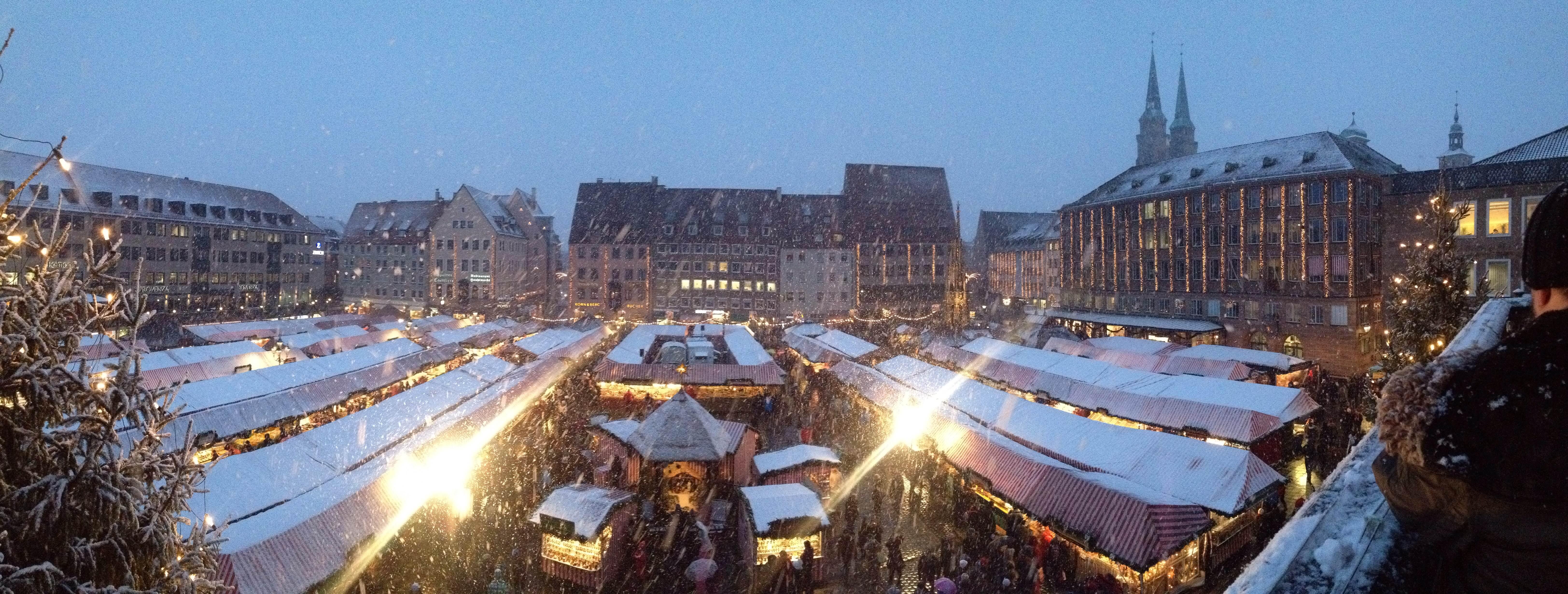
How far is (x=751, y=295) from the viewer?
60.0 meters

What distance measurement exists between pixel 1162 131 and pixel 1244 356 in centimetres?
8748

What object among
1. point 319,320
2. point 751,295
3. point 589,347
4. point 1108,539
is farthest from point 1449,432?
point 751,295

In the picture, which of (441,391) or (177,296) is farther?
(177,296)

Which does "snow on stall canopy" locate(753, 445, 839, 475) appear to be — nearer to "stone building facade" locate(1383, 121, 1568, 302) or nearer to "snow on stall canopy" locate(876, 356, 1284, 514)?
"snow on stall canopy" locate(876, 356, 1284, 514)

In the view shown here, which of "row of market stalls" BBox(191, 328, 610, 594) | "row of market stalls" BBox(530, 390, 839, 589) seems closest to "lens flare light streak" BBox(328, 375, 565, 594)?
"row of market stalls" BBox(191, 328, 610, 594)

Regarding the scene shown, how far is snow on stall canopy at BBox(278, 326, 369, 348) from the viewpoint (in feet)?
98.2

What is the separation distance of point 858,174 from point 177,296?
5422 centimetres

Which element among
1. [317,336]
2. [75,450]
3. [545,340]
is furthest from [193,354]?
[75,450]

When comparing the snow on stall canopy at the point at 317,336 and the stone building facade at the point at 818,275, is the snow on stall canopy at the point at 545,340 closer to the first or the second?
the snow on stall canopy at the point at 317,336

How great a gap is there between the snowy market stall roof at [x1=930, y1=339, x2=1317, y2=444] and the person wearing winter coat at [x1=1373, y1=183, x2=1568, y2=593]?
17005 mm

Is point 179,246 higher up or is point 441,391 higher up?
point 179,246

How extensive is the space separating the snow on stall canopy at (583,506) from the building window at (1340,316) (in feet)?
117

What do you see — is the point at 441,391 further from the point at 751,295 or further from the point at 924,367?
the point at 751,295

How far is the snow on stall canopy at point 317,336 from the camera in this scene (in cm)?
2992
